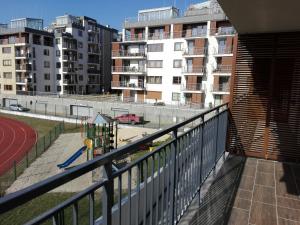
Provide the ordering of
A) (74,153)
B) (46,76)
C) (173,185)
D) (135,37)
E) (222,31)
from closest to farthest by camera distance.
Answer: (173,185), (74,153), (222,31), (135,37), (46,76)

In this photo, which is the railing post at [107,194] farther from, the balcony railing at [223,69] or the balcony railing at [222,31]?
the balcony railing at [222,31]

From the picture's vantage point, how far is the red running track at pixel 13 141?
18.6 m

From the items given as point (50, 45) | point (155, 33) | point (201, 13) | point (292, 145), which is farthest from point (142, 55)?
point (292, 145)

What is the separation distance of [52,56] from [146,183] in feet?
149

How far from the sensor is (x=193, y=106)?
2894cm

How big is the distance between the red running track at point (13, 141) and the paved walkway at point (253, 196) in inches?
617

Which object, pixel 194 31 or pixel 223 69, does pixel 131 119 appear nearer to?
pixel 223 69

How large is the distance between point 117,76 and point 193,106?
11.9m

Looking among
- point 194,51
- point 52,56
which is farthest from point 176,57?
point 52,56

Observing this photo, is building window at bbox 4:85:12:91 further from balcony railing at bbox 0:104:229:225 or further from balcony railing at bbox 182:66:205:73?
balcony railing at bbox 0:104:229:225

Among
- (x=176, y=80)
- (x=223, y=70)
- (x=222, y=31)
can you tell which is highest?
(x=222, y=31)

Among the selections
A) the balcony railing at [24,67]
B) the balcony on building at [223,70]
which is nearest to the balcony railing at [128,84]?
the balcony on building at [223,70]

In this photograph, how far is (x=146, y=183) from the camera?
6.16 ft

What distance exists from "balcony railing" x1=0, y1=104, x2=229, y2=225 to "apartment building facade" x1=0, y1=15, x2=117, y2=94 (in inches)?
1636
